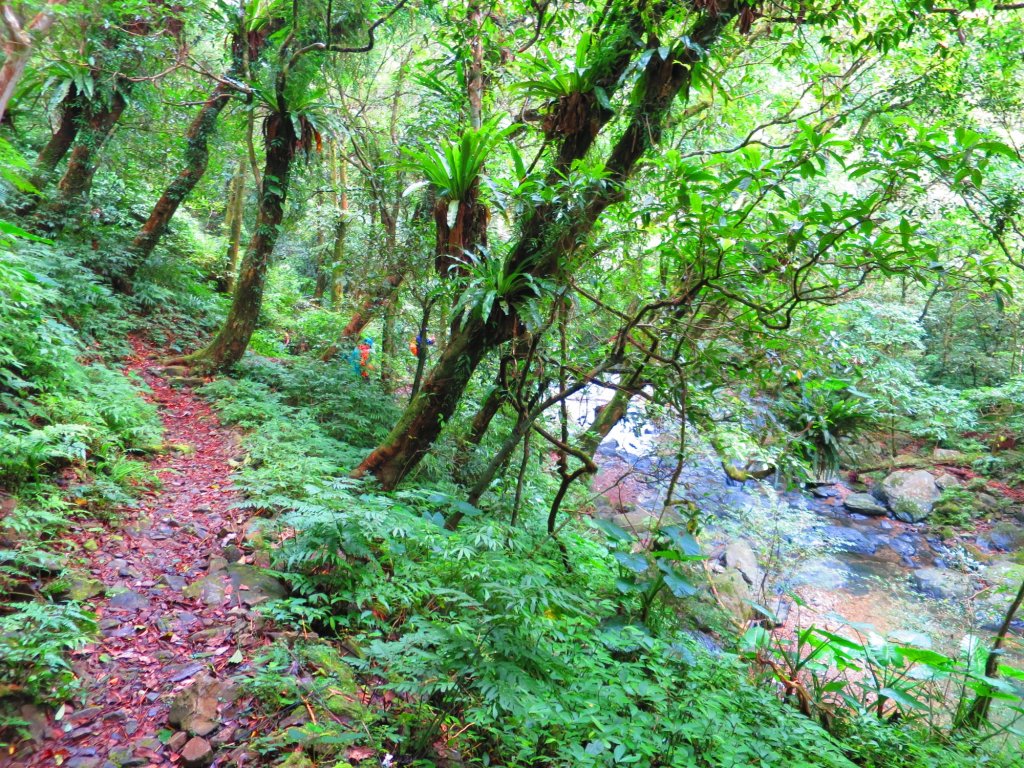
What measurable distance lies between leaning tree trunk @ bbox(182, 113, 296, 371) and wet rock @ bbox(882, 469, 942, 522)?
469 inches

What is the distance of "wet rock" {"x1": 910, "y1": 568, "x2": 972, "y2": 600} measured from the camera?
729cm

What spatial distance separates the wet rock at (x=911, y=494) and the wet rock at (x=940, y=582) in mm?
2099

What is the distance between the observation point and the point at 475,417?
4.30 meters

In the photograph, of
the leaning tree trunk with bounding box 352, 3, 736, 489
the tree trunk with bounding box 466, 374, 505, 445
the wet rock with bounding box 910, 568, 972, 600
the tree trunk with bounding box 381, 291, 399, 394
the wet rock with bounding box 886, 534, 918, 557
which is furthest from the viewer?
the wet rock with bounding box 886, 534, 918, 557

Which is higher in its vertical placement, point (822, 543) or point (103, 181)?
point (103, 181)

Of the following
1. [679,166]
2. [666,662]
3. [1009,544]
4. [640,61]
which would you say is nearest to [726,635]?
[666,662]

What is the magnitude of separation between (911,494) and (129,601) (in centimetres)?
1253

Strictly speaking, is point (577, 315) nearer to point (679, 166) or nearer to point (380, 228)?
point (679, 166)

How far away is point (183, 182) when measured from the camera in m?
7.68

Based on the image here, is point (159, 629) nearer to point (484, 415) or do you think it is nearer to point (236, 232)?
point (484, 415)

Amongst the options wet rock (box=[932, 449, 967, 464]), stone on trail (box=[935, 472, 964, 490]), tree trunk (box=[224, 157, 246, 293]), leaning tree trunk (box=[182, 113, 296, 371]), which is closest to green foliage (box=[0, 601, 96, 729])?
leaning tree trunk (box=[182, 113, 296, 371])

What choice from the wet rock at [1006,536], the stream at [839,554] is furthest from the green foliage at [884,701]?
the wet rock at [1006,536]

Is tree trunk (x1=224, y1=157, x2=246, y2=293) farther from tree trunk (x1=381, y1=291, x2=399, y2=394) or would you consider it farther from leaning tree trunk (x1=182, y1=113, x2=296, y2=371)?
tree trunk (x1=381, y1=291, x2=399, y2=394)

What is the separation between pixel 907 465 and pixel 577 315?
37.6 feet
